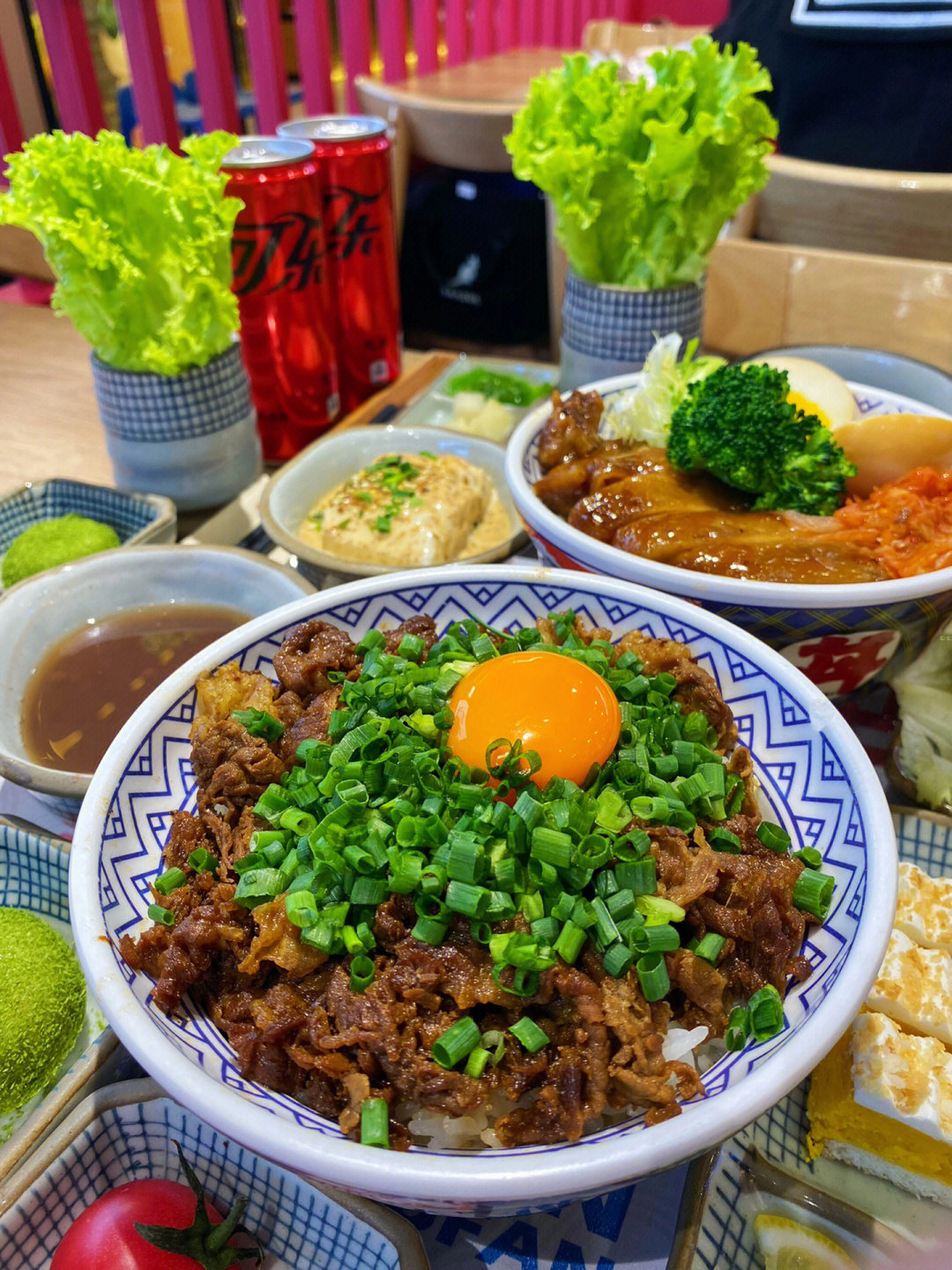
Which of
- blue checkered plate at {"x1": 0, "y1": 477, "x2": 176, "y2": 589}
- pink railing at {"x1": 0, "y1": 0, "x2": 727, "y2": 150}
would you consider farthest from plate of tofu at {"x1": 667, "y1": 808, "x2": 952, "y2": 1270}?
pink railing at {"x1": 0, "y1": 0, "x2": 727, "y2": 150}

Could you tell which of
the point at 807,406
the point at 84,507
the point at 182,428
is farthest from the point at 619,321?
the point at 84,507

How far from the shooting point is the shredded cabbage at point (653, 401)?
87.5 inches

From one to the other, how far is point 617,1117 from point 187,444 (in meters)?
2.05

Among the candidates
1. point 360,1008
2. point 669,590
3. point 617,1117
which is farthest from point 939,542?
point 360,1008

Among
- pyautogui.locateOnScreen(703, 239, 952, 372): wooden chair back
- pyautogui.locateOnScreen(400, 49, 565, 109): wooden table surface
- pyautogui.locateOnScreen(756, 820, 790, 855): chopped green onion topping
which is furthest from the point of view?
pyautogui.locateOnScreen(400, 49, 565, 109): wooden table surface

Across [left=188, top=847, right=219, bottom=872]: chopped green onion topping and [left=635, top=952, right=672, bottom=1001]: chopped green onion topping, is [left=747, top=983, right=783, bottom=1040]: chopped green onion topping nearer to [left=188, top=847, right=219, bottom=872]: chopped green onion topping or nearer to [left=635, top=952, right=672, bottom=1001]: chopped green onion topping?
[left=635, top=952, right=672, bottom=1001]: chopped green onion topping

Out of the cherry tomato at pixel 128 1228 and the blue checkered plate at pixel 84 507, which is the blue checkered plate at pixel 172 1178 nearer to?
the cherry tomato at pixel 128 1228

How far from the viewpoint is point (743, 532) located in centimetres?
185

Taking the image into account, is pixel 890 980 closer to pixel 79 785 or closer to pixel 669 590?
pixel 669 590

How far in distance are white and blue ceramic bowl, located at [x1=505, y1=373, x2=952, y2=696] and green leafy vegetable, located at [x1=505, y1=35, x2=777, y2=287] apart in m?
1.25

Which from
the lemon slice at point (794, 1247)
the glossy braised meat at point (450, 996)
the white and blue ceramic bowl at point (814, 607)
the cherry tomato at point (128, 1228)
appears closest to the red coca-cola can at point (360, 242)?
the white and blue ceramic bowl at point (814, 607)

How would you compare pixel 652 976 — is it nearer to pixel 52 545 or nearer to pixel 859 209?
pixel 52 545

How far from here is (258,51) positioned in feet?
20.7

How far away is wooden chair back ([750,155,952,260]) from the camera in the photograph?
3283 mm
